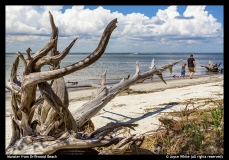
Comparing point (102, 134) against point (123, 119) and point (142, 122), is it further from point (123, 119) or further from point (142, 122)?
point (123, 119)

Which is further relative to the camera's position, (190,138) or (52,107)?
(190,138)

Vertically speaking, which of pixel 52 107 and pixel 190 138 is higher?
pixel 52 107

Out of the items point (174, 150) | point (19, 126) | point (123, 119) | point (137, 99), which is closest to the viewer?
point (19, 126)

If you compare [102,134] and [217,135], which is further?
[217,135]

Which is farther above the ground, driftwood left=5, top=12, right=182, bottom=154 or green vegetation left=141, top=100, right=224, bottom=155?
driftwood left=5, top=12, right=182, bottom=154

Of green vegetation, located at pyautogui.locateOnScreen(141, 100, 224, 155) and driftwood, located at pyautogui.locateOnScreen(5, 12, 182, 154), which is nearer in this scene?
driftwood, located at pyautogui.locateOnScreen(5, 12, 182, 154)

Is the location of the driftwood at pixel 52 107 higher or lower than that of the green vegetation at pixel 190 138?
higher

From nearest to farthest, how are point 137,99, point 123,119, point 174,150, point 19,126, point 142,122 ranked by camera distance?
point 19,126 < point 174,150 < point 142,122 < point 123,119 < point 137,99

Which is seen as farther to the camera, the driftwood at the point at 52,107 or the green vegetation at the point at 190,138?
the green vegetation at the point at 190,138
